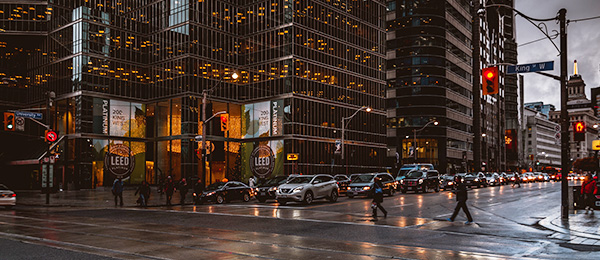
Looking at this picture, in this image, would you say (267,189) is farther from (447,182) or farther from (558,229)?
(447,182)

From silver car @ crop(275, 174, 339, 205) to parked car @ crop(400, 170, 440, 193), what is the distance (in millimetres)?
10655

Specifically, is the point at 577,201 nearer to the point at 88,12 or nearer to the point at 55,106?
the point at 88,12

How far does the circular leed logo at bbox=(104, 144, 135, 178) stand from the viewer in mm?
55375

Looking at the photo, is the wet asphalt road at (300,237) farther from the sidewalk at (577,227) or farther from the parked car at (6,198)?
the parked car at (6,198)

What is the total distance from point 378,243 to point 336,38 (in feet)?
178

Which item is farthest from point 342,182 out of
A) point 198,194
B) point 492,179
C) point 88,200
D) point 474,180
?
point 492,179

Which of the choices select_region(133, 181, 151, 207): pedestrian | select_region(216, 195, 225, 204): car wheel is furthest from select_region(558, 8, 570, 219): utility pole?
select_region(133, 181, 151, 207): pedestrian

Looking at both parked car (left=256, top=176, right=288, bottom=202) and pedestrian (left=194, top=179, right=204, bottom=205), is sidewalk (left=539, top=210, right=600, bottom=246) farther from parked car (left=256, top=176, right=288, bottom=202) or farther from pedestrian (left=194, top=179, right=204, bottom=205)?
pedestrian (left=194, top=179, right=204, bottom=205)

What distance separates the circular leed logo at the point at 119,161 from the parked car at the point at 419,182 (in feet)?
109

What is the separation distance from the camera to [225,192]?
107 ft

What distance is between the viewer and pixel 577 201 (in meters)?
23.7

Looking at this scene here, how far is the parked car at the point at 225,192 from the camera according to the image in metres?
31.8

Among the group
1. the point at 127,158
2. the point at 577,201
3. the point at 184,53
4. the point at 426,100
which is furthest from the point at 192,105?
the point at 426,100

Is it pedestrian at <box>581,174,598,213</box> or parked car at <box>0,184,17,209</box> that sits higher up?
pedestrian at <box>581,174,598,213</box>
